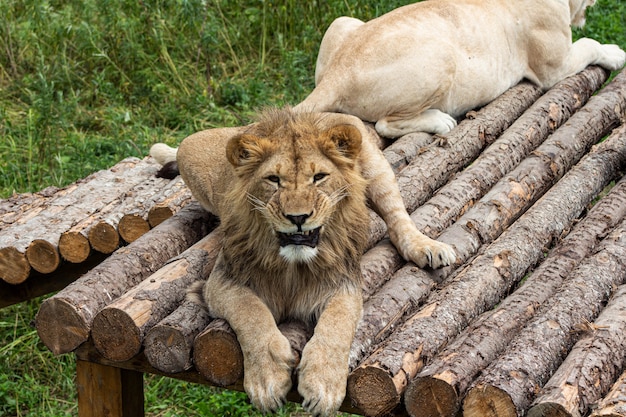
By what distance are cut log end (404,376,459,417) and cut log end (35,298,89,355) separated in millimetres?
1149

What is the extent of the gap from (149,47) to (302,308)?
472 cm

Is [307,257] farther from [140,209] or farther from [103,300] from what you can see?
[140,209]

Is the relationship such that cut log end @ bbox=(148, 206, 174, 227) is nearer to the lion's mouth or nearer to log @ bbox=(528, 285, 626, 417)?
the lion's mouth

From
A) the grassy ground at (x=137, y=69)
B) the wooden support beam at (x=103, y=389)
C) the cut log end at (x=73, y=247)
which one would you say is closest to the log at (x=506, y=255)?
the wooden support beam at (x=103, y=389)

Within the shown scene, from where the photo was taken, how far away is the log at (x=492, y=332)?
2947 mm

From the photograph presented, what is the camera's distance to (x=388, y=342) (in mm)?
3199

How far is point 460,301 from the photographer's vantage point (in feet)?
11.4

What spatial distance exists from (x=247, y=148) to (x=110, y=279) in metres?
0.79

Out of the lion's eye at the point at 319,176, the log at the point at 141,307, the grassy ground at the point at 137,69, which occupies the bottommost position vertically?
the grassy ground at the point at 137,69

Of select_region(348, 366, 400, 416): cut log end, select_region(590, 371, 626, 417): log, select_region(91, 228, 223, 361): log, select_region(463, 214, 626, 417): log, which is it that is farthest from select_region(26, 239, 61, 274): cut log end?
select_region(590, 371, 626, 417): log

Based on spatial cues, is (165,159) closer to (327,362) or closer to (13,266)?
(13,266)

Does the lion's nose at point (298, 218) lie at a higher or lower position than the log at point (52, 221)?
higher

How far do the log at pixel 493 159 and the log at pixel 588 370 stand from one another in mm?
692

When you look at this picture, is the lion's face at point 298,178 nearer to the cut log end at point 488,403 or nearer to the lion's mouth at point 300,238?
the lion's mouth at point 300,238
